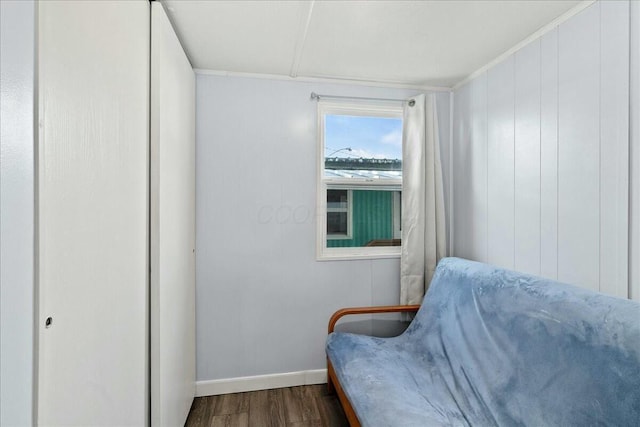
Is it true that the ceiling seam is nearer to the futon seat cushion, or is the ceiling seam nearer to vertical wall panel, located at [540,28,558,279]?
vertical wall panel, located at [540,28,558,279]

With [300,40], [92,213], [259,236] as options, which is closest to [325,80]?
[300,40]

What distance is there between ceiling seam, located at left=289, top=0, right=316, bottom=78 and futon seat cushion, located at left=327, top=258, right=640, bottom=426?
1.78 meters

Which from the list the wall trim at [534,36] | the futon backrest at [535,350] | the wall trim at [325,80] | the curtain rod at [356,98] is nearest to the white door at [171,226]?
the wall trim at [325,80]

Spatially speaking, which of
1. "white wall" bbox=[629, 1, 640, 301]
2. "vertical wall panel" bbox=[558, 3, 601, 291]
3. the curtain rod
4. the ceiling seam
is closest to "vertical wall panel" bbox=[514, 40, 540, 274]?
"vertical wall panel" bbox=[558, 3, 601, 291]

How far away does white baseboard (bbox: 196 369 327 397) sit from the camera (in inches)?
87.4

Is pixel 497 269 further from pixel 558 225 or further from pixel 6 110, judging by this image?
pixel 6 110

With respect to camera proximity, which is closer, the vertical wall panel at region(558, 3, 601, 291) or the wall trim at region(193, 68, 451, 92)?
the vertical wall panel at region(558, 3, 601, 291)

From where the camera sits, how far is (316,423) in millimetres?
1934

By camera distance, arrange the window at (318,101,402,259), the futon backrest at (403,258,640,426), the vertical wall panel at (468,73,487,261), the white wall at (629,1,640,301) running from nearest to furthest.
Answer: the futon backrest at (403,258,640,426), the white wall at (629,1,640,301), the vertical wall panel at (468,73,487,261), the window at (318,101,402,259)

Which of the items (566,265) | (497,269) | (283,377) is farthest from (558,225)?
(283,377)

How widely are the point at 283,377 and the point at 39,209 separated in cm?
213

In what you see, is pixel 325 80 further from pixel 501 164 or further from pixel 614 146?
pixel 614 146

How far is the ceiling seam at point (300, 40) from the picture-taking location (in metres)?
1.59

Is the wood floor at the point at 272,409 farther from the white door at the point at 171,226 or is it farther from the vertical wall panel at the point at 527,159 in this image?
the vertical wall panel at the point at 527,159
